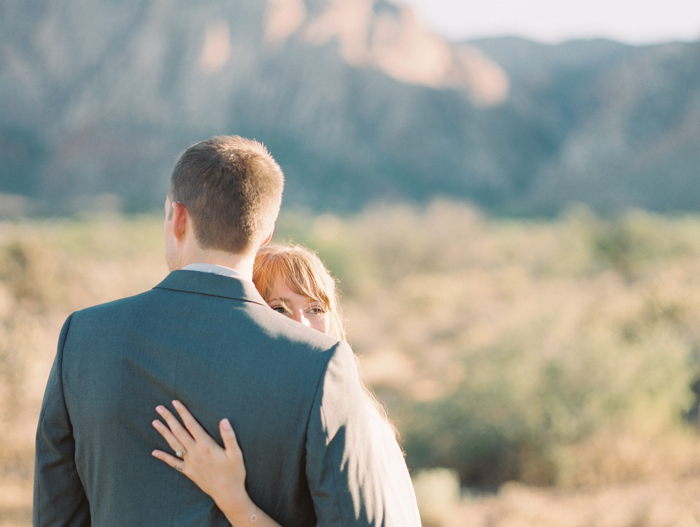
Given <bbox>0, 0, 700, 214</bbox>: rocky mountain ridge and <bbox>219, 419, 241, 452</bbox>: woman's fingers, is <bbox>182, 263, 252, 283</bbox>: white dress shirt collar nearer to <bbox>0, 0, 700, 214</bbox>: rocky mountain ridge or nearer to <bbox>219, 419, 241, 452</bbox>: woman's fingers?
<bbox>219, 419, 241, 452</bbox>: woman's fingers

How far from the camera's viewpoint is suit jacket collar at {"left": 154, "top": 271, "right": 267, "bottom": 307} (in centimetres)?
148

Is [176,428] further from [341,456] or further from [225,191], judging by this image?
[225,191]

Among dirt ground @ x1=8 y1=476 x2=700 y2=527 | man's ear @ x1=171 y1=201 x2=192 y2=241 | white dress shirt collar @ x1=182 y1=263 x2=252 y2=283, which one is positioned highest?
man's ear @ x1=171 y1=201 x2=192 y2=241

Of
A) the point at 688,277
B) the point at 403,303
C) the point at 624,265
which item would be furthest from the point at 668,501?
the point at 624,265

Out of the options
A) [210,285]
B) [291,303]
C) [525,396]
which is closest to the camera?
[210,285]

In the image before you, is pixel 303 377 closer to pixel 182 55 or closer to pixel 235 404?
pixel 235 404

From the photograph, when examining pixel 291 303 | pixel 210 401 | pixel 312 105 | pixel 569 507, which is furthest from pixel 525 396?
pixel 312 105

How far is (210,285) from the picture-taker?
1479 millimetres

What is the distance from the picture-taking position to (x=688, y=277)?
13.4m

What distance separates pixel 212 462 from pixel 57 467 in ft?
1.61

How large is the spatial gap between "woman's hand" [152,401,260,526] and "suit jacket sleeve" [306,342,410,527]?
0.55 feet

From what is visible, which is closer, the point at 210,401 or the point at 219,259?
the point at 210,401

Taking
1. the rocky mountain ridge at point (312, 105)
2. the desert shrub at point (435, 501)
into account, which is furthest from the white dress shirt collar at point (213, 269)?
the rocky mountain ridge at point (312, 105)

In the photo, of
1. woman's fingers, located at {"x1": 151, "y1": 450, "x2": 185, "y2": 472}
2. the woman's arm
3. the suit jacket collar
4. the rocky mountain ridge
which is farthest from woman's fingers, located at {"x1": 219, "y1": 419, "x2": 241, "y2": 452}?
the rocky mountain ridge
